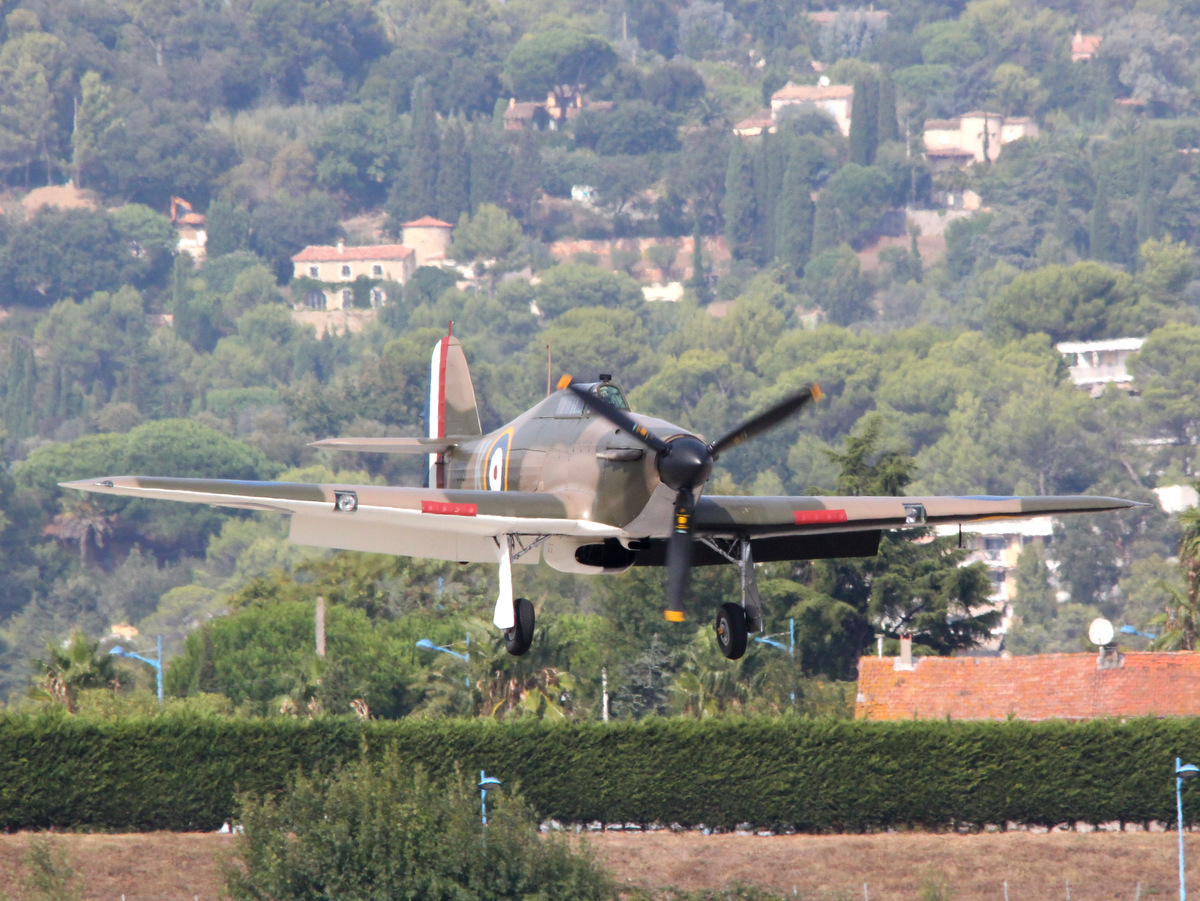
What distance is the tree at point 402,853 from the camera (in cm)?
6106

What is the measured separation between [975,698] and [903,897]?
492 inches

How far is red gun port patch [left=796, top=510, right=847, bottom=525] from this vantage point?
120 ft

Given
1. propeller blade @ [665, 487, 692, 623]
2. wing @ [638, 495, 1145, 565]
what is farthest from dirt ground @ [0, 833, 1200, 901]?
propeller blade @ [665, 487, 692, 623]

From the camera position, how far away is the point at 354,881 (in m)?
61.8

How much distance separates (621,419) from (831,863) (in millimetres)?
37555

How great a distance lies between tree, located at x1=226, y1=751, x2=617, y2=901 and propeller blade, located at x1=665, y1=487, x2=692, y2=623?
26923 mm

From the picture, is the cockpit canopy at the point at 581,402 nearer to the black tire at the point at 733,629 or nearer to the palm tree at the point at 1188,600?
the black tire at the point at 733,629

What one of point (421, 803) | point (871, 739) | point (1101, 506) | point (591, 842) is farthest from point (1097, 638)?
point (1101, 506)

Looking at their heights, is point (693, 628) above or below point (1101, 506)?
below

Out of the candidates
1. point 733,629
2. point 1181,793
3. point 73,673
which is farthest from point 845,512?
point 73,673

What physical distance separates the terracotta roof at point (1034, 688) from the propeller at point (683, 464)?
41190 millimetres

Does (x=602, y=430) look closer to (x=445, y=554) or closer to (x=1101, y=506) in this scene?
(x=445, y=554)

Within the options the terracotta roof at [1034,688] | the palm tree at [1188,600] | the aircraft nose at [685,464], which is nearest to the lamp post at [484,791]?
the terracotta roof at [1034,688]

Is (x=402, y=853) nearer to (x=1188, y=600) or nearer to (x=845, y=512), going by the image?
(x=845, y=512)
